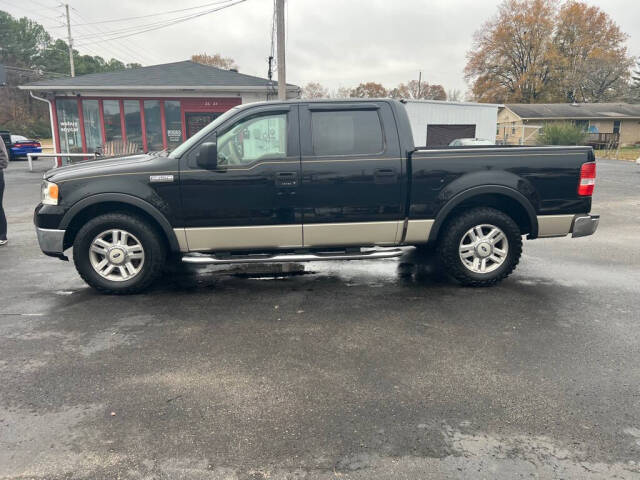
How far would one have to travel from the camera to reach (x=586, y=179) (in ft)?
17.2

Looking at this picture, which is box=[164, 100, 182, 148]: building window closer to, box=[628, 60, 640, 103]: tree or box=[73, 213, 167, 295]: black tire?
box=[73, 213, 167, 295]: black tire

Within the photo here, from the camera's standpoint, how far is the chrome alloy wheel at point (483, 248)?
5371mm

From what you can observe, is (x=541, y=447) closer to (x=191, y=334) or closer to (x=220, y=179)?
(x=191, y=334)

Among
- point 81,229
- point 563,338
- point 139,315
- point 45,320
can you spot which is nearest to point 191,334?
point 139,315

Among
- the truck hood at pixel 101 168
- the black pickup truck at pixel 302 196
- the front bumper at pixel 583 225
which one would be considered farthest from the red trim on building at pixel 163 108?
the front bumper at pixel 583 225

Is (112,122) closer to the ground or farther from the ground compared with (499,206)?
farther from the ground

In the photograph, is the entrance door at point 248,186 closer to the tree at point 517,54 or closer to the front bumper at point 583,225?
the front bumper at point 583,225

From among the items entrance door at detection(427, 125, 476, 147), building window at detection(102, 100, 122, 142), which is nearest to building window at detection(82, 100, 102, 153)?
building window at detection(102, 100, 122, 142)

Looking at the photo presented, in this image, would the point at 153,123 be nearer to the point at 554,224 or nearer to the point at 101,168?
the point at 101,168

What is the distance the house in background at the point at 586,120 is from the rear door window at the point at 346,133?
44744 millimetres

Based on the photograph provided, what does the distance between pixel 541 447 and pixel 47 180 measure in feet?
16.7

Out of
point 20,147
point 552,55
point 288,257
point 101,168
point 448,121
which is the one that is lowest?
point 288,257

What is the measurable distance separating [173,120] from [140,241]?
1663 centimetres

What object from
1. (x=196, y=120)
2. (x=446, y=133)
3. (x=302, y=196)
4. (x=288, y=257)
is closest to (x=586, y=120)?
(x=446, y=133)
